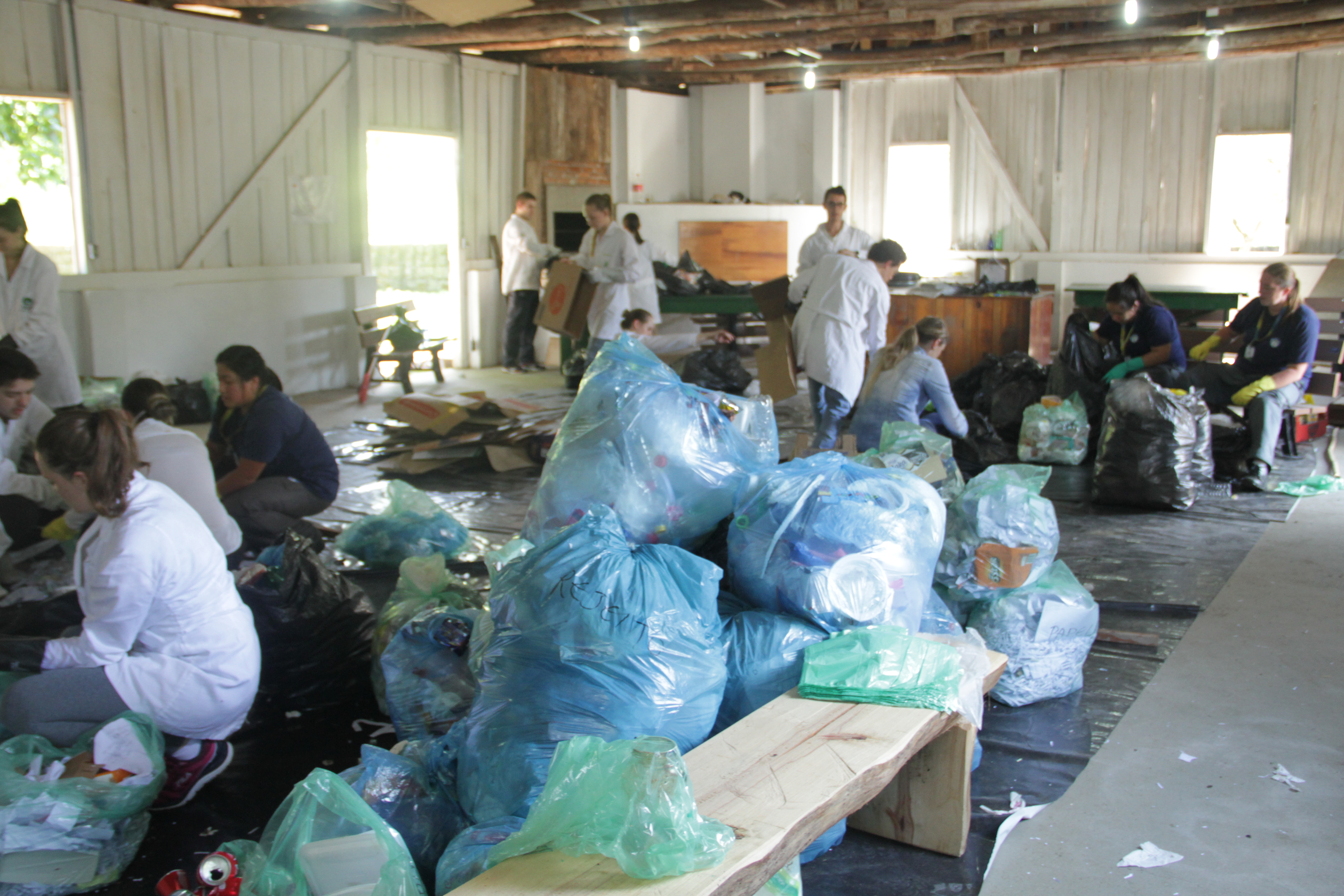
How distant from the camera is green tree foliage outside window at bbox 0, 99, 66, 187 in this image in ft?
22.6

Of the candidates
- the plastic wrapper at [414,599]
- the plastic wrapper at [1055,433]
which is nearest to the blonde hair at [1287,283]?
the plastic wrapper at [1055,433]

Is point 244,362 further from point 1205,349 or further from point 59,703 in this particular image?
point 1205,349

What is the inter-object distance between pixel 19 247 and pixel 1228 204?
10.7m

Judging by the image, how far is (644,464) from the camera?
9.48ft

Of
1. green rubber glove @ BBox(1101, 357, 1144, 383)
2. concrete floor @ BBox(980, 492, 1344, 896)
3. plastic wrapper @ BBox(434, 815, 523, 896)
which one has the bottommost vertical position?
concrete floor @ BBox(980, 492, 1344, 896)

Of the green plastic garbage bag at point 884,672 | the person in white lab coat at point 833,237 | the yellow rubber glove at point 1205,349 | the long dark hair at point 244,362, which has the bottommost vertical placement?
the green plastic garbage bag at point 884,672

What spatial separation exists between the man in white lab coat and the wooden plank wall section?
0.41 m

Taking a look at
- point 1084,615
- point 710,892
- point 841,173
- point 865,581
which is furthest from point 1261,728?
point 841,173

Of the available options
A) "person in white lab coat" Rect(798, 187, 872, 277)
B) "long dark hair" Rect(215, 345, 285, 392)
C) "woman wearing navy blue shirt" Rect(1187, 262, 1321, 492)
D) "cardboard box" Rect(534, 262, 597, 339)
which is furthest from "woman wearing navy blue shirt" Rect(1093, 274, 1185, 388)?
"long dark hair" Rect(215, 345, 285, 392)

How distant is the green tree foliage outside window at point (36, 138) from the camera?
6883 millimetres

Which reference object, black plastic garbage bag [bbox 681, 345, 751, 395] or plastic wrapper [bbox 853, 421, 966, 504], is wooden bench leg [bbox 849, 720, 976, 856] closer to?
plastic wrapper [bbox 853, 421, 966, 504]

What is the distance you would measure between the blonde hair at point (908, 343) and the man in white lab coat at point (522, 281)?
4.92 meters

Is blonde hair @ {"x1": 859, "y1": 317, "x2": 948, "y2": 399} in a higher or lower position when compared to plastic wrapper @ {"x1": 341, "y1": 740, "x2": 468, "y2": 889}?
higher

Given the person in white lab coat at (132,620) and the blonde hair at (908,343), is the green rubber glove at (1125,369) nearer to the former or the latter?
the blonde hair at (908,343)
